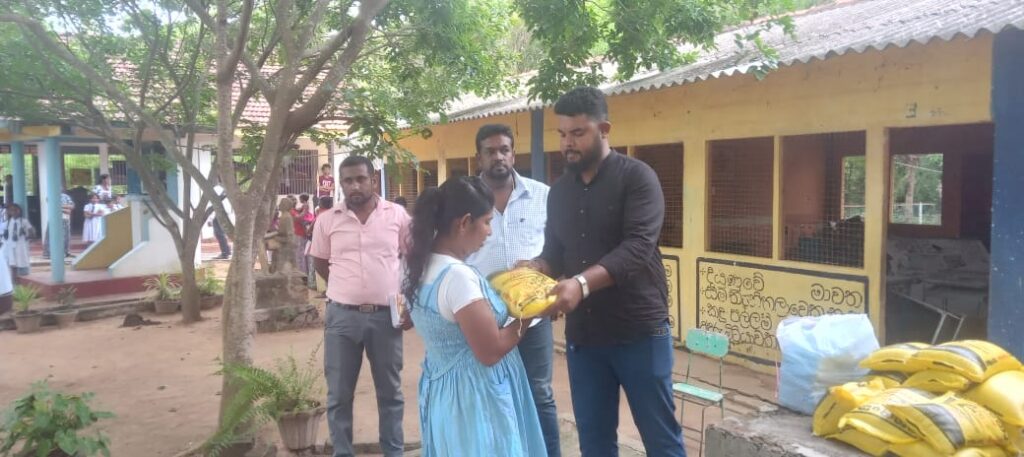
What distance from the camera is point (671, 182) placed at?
7.33 m

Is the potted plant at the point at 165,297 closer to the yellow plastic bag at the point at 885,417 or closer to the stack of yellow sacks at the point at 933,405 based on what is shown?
the stack of yellow sacks at the point at 933,405

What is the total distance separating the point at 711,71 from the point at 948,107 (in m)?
1.67

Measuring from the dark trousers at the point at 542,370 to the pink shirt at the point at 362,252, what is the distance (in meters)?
0.83

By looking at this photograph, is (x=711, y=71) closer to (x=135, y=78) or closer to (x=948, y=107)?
(x=948, y=107)

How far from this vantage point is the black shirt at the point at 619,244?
2496 millimetres

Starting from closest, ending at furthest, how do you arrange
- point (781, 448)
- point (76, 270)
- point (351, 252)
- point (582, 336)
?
point (781, 448) → point (582, 336) → point (351, 252) → point (76, 270)

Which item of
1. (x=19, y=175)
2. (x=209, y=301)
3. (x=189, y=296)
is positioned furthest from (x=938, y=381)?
(x=19, y=175)

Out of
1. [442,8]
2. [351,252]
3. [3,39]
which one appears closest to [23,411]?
[351,252]

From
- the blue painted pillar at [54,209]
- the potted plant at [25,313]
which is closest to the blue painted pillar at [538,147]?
the potted plant at [25,313]

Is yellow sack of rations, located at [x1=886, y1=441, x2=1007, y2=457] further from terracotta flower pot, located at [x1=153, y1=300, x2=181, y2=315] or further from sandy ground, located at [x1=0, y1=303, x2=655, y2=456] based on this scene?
terracotta flower pot, located at [x1=153, y1=300, x2=181, y2=315]

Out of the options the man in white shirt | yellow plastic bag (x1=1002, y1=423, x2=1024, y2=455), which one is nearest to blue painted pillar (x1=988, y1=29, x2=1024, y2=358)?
yellow plastic bag (x1=1002, y1=423, x2=1024, y2=455)

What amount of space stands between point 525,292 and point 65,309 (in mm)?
9867

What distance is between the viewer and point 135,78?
365 inches

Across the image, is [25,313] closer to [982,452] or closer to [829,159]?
[829,159]
